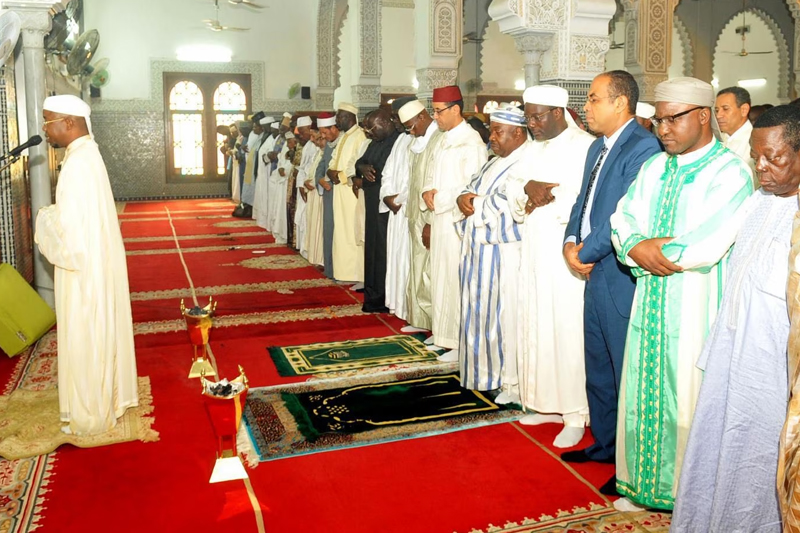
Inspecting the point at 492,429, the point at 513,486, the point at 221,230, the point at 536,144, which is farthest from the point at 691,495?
the point at 221,230

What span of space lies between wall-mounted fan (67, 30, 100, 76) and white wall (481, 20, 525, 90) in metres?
7.69

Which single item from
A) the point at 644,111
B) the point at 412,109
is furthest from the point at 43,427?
the point at 644,111

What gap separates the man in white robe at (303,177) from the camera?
7.88 metres

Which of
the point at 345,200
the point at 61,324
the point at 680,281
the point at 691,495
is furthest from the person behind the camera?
the point at 345,200

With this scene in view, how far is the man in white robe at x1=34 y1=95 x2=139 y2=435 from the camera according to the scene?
318 cm

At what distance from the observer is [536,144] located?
3.40 meters

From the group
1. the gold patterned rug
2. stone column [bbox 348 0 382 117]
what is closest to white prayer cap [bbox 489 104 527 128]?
the gold patterned rug

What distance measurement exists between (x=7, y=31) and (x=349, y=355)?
2987mm

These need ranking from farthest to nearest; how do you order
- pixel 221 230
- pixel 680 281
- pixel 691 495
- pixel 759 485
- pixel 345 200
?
pixel 221 230 → pixel 345 200 → pixel 680 281 → pixel 691 495 → pixel 759 485

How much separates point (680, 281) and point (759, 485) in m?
0.69

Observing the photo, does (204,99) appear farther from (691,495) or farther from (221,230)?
(691,495)

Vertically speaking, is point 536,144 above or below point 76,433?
above

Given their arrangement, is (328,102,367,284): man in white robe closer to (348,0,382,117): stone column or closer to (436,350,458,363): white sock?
(436,350,458,363): white sock

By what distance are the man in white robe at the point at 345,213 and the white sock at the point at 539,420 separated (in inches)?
127
